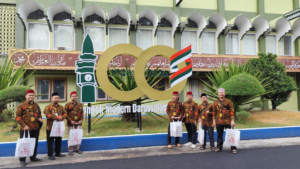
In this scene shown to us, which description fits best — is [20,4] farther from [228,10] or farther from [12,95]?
[228,10]

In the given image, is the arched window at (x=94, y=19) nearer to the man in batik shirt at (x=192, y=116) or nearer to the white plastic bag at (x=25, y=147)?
the man in batik shirt at (x=192, y=116)

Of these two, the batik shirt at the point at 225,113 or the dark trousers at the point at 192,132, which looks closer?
the batik shirt at the point at 225,113

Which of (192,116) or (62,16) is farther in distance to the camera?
(62,16)

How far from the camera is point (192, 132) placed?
5703 millimetres

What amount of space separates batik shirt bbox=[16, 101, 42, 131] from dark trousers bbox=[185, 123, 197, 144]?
393 cm

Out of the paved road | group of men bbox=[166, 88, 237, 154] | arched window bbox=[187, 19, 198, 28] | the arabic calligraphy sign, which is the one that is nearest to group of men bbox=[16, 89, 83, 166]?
the paved road

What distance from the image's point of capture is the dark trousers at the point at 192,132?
5.62 m

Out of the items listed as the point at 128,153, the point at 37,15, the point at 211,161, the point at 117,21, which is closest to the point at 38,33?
the point at 37,15

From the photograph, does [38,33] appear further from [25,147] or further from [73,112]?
[25,147]

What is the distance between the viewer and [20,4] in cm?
1020

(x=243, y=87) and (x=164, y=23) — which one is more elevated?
(x=164, y=23)

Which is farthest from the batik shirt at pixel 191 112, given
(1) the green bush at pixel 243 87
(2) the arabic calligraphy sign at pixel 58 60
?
(2) the arabic calligraphy sign at pixel 58 60

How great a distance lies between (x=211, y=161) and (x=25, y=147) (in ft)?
13.5

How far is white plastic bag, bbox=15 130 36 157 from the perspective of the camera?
4.21 metres
